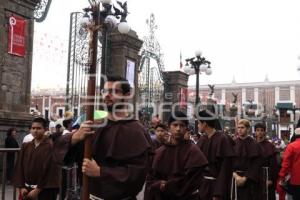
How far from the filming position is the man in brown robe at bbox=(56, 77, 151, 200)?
3.45m

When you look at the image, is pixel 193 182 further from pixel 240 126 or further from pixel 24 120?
pixel 24 120

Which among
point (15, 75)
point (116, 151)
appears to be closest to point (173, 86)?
point (15, 75)

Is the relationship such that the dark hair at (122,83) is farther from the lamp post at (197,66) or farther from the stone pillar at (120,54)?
the lamp post at (197,66)

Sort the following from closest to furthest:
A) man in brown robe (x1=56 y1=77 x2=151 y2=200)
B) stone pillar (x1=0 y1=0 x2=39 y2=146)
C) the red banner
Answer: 1. man in brown robe (x1=56 y1=77 x2=151 y2=200)
2. stone pillar (x1=0 y1=0 x2=39 y2=146)
3. the red banner

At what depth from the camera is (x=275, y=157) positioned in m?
8.98

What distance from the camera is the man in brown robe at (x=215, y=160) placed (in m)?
6.59

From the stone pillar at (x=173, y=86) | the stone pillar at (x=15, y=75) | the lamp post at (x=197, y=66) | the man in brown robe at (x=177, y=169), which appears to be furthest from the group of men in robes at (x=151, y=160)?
the stone pillar at (x=173, y=86)

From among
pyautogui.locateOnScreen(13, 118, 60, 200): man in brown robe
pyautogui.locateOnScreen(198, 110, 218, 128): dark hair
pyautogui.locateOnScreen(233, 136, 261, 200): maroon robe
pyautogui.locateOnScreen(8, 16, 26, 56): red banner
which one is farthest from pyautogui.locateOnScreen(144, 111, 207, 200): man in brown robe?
pyautogui.locateOnScreen(8, 16, 26, 56): red banner

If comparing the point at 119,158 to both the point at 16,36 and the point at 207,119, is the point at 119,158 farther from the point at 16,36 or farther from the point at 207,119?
the point at 16,36

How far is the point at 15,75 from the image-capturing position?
40.2 feet

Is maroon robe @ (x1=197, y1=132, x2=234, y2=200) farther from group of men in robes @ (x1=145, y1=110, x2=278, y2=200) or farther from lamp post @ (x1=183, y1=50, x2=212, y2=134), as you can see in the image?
lamp post @ (x1=183, y1=50, x2=212, y2=134)

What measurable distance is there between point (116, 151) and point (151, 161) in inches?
78.7

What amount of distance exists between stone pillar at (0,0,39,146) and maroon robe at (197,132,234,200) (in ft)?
22.3

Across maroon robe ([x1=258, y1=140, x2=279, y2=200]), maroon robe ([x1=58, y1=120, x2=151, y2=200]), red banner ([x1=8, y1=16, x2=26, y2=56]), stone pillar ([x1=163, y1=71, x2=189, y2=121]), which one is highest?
red banner ([x1=8, y1=16, x2=26, y2=56])
